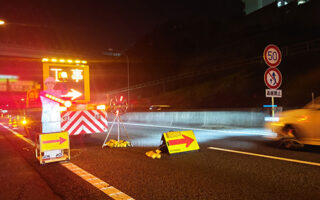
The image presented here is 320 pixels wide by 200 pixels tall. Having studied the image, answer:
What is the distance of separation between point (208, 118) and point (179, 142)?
885 centimetres

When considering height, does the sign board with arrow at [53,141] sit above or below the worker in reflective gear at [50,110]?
below

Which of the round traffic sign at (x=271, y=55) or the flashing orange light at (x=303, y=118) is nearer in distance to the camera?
A: the flashing orange light at (x=303, y=118)

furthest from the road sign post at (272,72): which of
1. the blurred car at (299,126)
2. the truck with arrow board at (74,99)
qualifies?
the truck with arrow board at (74,99)

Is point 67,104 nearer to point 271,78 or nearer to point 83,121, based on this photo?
point 83,121

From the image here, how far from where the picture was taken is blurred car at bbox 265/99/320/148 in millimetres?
7504

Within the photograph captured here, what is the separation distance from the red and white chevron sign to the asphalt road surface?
1.75m

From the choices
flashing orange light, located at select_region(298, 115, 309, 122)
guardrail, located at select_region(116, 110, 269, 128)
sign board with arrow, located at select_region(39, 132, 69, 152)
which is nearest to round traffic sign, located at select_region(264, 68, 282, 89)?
flashing orange light, located at select_region(298, 115, 309, 122)

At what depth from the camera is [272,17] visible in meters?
44.6

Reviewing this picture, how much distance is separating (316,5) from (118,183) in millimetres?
38357

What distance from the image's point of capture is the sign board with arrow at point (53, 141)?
7258mm

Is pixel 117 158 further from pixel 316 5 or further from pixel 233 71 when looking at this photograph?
pixel 316 5

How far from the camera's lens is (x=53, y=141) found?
745 cm

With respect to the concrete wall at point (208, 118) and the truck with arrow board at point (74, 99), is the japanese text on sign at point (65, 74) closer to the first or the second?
the truck with arrow board at point (74, 99)

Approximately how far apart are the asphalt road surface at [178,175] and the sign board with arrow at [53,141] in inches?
18.7
